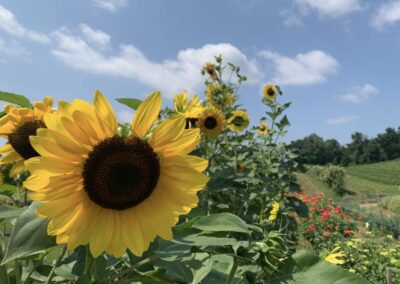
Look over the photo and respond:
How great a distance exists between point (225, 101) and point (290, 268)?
3.29 meters

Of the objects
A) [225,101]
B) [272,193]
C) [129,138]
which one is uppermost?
[225,101]

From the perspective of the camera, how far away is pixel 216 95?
4.11 metres

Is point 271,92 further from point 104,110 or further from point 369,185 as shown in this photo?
point 369,185

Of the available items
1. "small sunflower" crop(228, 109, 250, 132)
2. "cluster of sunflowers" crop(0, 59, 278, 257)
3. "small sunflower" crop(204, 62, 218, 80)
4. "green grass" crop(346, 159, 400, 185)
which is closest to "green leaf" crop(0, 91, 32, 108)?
"cluster of sunflowers" crop(0, 59, 278, 257)

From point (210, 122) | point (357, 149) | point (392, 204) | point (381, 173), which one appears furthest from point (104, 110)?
point (357, 149)

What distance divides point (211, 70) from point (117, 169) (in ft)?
13.1

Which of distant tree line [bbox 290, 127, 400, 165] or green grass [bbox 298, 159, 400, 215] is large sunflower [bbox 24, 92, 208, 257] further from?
distant tree line [bbox 290, 127, 400, 165]

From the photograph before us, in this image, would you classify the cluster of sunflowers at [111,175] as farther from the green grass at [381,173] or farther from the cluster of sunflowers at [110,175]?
the green grass at [381,173]

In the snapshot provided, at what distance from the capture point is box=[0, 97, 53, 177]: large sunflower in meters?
0.94

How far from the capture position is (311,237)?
28.5 ft

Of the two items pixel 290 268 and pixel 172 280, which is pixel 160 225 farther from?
pixel 290 268

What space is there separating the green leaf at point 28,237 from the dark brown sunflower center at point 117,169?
0.09 metres

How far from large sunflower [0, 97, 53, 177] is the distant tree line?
50515 millimetres

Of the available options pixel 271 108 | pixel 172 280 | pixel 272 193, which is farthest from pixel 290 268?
→ pixel 271 108
